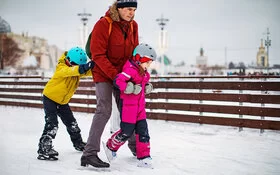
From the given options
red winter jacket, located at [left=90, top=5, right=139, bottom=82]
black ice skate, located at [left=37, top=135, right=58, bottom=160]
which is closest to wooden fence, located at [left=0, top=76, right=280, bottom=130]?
red winter jacket, located at [left=90, top=5, right=139, bottom=82]

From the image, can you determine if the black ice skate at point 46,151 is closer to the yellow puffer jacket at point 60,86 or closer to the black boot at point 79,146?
the black boot at point 79,146

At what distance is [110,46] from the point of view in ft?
11.5

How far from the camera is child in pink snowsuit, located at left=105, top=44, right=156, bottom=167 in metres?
3.32

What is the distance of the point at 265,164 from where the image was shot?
3.72 m

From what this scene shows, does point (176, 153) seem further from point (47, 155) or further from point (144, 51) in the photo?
point (47, 155)

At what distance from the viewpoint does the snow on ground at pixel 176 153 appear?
11.2 ft

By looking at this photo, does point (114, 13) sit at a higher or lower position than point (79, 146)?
higher

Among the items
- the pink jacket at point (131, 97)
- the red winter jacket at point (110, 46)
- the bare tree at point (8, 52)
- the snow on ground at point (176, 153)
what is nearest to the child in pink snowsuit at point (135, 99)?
the pink jacket at point (131, 97)

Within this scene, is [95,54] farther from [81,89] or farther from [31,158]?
[81,89]

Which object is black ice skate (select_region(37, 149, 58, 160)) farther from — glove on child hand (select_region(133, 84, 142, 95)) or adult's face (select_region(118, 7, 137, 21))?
adult's face (select_region(118, 7, 137, 21))

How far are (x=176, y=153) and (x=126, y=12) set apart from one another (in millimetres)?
2130

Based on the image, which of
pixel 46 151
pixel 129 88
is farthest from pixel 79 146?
pixel 129 88

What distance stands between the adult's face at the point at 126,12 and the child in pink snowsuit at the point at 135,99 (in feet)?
1.17

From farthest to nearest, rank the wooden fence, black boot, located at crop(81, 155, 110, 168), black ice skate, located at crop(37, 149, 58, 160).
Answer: the wooden fence
black ice skate, located at crop(37, 149, 58, 160)
black boot, located at crop(81, 155, 110, 168)
